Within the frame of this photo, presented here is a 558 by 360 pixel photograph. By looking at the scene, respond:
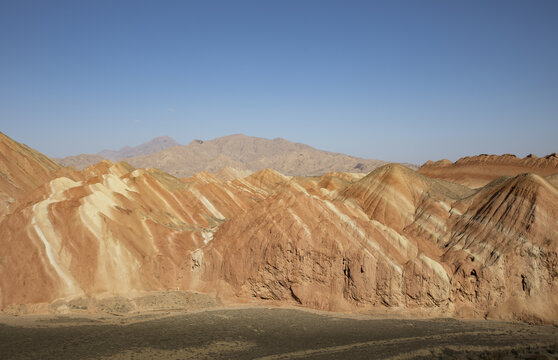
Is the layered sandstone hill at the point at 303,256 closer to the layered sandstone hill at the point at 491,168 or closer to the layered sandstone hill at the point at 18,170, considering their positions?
the layered sandstone hill at the point at 18,170

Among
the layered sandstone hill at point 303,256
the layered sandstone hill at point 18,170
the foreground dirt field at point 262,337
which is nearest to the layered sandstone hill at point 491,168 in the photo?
the layered sandstone hill at point 303,256

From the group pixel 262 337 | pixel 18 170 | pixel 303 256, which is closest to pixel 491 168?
pixel 303 256

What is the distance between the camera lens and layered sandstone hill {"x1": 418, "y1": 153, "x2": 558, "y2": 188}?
2549 inches

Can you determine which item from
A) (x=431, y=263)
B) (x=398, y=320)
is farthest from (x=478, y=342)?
(x=431, y=263)

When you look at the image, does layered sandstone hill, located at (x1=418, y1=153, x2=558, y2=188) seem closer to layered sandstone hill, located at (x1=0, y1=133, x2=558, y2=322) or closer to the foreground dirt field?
layered sandstone hill, located at (x1=0, y1=133, x2=558, y2=322)

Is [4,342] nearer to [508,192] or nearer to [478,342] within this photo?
[478,342]

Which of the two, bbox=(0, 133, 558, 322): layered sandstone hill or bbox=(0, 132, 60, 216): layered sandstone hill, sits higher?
bbox=(0, 132, 60, 216): layered sandstone hill

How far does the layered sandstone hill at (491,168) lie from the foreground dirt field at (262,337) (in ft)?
163

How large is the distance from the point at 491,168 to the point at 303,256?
56623 millimetres

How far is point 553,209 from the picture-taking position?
26.0m

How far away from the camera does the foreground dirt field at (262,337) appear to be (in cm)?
1650

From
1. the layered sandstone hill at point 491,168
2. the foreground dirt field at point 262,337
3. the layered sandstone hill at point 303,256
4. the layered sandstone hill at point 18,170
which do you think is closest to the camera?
the foreground dirt field at point 262,337

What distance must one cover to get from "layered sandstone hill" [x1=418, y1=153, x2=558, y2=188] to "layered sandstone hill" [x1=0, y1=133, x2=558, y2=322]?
40.1 meters

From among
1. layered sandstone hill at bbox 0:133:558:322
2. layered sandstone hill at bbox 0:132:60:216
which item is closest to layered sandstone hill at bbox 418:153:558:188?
layered sandstone hill at bbox 0:133:558:322
